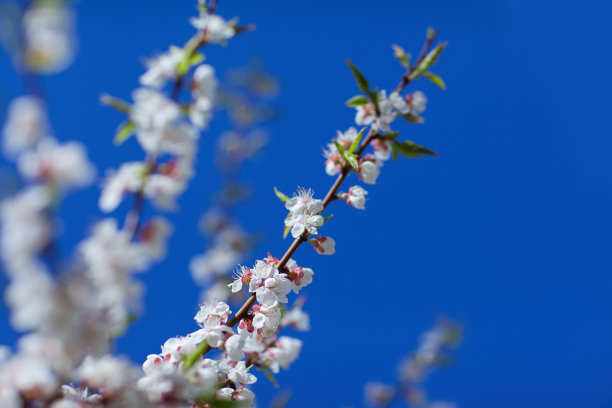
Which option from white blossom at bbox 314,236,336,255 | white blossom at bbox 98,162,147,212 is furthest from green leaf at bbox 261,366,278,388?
white blossom at bbox 98,162,147,212

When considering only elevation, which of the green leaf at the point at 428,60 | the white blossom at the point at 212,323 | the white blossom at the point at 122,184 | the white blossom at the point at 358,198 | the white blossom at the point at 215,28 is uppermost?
the green leaf at the point at 428,60

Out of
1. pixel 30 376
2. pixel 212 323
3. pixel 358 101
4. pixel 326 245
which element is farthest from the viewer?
pixel 358 101

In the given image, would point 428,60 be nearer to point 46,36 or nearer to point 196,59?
point 196,59

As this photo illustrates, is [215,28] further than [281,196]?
No

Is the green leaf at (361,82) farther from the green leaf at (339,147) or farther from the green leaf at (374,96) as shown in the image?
the green leaf at (339,147)

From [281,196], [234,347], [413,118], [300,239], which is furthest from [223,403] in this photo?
[413,118]

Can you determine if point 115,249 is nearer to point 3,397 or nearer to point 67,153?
point 67,153

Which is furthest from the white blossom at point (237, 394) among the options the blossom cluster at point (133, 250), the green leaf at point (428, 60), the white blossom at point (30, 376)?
the green leaf at point (428, 60)
